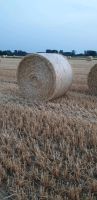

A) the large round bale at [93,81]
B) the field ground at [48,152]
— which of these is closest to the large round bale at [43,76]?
the large round bale at [93,81]

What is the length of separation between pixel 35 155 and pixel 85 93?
17.2 ft

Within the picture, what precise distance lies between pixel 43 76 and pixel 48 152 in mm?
3965

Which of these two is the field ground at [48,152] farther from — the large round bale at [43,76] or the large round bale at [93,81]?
the large round bale at [93,81]

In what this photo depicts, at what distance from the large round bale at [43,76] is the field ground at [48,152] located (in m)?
0.86

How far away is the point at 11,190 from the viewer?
413cm

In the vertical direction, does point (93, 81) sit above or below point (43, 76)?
below

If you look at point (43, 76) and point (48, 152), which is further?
point (43, 76)

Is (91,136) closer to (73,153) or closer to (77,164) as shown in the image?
(73,153)

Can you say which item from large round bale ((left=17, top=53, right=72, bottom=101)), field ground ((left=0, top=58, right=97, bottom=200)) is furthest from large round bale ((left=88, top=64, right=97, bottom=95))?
field ground ((left=0, top=58, right=97, bottom=200))

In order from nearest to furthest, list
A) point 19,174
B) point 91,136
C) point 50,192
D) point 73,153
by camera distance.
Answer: point 50,192 → point 19,174 → point 73,153 → point 91,136

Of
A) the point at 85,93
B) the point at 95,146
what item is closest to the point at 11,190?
the point at 95,146

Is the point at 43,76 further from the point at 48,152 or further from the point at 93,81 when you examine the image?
the point at 48,152

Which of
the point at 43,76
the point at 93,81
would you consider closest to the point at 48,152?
the point at 43,76

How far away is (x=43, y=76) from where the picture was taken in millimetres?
8836
